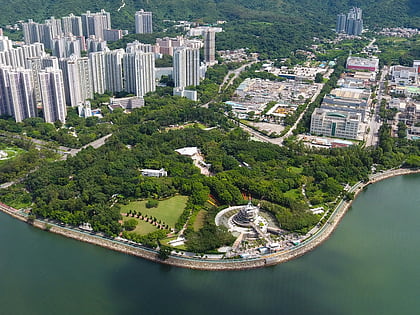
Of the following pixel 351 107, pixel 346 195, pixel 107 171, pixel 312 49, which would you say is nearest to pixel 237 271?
pixel 346 195

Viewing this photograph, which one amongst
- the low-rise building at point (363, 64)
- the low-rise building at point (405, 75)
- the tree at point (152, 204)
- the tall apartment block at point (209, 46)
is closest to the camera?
the tree at point (152, 204)

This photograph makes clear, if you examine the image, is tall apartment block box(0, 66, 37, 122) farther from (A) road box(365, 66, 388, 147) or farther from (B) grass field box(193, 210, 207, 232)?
(A) road box(365, 66, 388, 147)

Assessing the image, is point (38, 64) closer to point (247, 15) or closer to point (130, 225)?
point (130, 225)

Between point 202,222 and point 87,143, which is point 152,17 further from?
point 202,222

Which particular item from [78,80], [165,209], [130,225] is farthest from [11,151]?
[130,225]

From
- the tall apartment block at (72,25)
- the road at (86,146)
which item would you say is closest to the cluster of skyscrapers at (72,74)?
the road at (86,146)

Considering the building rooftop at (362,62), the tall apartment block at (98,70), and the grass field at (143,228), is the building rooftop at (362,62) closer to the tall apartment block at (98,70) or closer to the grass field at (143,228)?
the tall apartment block at (98,70)

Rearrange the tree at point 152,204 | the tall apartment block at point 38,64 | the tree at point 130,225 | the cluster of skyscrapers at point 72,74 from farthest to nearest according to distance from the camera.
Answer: the tall apartment block at point 38,64 < the cluster of skyscrapers at point 72,74 < the tree at point 152,204 < the tree at point 130,225
